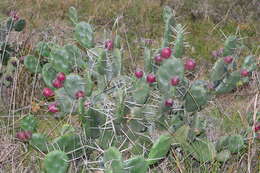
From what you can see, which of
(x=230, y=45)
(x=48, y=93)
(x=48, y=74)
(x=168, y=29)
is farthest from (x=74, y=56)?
(x=230, y=45)

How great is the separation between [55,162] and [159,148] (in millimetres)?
570

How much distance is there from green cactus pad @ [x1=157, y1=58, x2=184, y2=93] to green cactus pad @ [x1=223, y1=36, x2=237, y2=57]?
586 mm

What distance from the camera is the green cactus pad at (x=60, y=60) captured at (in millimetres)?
3531

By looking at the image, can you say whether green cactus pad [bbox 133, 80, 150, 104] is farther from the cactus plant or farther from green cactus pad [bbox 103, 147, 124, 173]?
green cactus pad [bbox 103, 147, 124, 173]

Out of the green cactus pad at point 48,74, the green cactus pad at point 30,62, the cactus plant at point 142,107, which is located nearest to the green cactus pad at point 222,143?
the cactus plant at point 142,107

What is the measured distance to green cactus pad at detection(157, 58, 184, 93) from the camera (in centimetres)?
295

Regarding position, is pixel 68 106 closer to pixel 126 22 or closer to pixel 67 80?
pixel 67 80

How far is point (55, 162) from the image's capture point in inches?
99.0

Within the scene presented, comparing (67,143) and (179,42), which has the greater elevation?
(179,42)

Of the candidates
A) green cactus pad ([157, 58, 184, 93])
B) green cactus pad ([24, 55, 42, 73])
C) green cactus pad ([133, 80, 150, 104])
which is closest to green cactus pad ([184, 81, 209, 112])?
green cactus pad ([157, 58, 184, 93])

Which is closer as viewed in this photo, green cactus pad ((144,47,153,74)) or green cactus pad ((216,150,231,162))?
green cactus pad ((216,150,231,162))

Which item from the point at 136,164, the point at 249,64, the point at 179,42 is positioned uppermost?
the point at 179,42

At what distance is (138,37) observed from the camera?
529 centimetres

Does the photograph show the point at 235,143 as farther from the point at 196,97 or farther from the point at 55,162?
the point at 55,162
